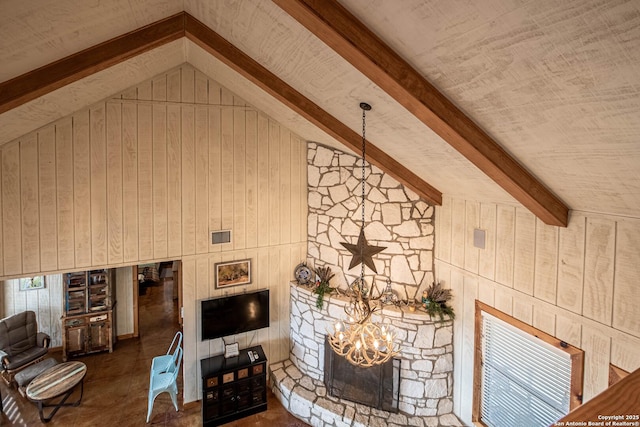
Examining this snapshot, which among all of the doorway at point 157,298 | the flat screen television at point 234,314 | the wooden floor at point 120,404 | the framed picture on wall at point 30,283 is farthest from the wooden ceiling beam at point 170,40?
the framed picture on wall at point 30,283

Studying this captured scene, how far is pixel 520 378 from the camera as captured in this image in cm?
375

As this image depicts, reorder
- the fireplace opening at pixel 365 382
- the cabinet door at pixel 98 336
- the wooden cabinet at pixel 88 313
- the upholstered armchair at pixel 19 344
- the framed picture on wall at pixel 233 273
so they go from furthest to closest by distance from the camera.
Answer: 1. the cabinet door at pixel 98 336
2. the wooden cabinet at pixel 88 313
3. the upholstered armchair at pixel 19 344
4. the framed picture on wall at pixel 233 273
5. the fireplace opening at pixel 365 382

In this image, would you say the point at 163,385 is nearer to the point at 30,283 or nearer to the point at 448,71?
the point at 30,283

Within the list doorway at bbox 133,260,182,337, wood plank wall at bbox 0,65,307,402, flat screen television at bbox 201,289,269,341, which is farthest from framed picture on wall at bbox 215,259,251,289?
doorway at bbox 133,260,182,337

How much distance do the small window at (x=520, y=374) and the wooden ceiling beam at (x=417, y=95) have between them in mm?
1283

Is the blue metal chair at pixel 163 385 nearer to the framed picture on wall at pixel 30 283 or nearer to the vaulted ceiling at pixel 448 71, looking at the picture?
the framed picture on wall at pixel 30 283

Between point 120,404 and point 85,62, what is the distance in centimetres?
509

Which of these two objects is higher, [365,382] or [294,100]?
[294,100]

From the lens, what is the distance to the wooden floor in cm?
509

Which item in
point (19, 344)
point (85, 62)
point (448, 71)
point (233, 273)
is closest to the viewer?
point (448, 71)

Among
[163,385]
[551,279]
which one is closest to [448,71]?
[551,279]

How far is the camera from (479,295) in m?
4.27

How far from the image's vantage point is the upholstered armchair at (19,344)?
5.70 meters

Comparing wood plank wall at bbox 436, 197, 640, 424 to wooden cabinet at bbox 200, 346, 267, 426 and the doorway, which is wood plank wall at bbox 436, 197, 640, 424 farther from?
the doorway
